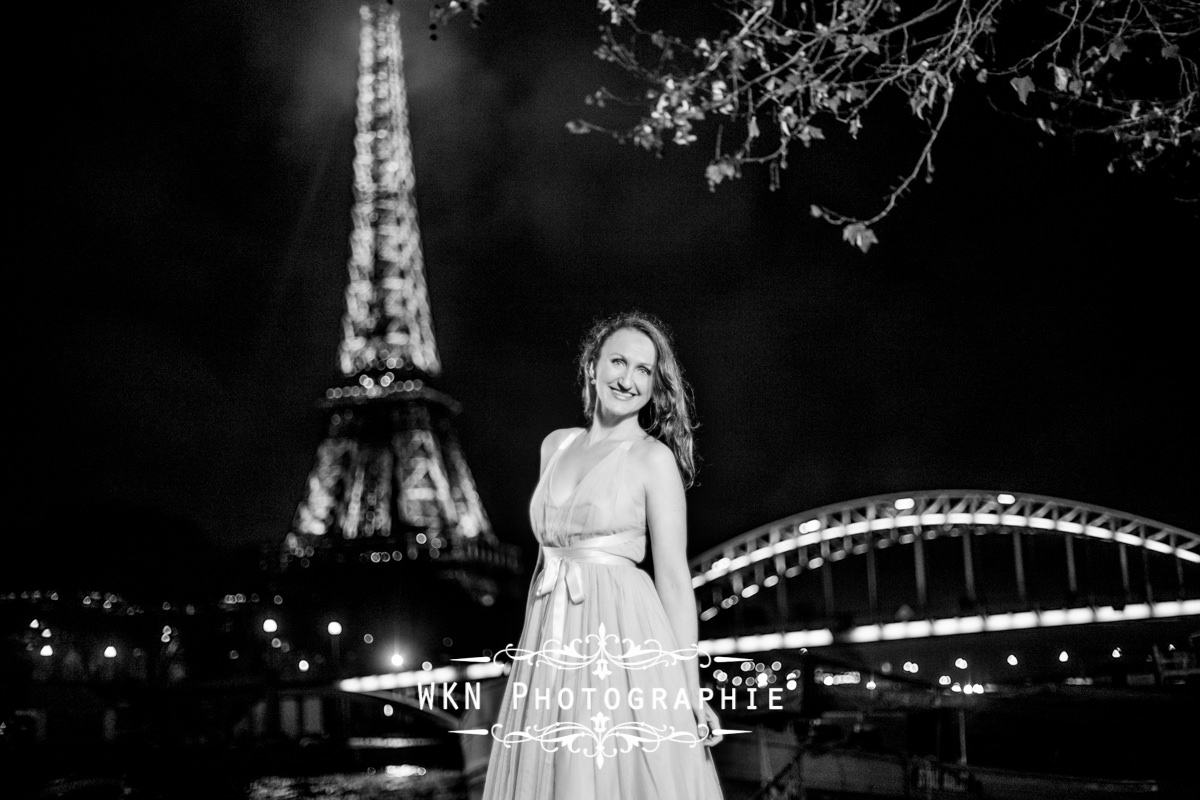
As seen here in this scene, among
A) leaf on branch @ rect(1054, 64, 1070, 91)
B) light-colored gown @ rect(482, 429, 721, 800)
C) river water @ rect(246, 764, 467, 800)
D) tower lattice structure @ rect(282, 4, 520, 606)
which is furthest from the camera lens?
tower lattice structure @ rect(282, 4, 520, 606)

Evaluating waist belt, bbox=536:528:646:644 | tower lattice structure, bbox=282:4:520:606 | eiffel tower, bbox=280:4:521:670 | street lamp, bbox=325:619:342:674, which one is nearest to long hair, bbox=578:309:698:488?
waist belt, bbox=536:528:646:644

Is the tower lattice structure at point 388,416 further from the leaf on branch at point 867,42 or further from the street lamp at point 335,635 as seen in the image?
the leaf on branch at point 867,42

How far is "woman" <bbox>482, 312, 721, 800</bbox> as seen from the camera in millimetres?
3299

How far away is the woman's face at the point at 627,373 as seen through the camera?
3.67 metres

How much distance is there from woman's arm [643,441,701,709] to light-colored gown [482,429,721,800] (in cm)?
4

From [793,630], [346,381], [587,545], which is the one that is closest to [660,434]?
[587,545]

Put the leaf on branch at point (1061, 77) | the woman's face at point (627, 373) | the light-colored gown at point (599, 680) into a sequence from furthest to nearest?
the leaf on branch at point (1061, 77)
the woman's face at point (627, 373)
the light-colored gown at point (599, 680)

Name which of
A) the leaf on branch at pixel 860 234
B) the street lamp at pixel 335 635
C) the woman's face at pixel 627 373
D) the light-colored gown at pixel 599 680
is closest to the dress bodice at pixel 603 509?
the light-colored gown at pixel 599 680

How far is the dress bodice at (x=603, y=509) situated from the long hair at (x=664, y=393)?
0.75 ft

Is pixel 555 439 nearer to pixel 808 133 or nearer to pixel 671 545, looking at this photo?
pixel 671 545

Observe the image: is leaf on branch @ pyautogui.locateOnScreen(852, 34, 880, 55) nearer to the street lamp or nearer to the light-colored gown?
the light-colored gown

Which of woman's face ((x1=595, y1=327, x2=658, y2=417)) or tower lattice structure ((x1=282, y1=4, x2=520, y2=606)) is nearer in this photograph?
woman's face ((x1=595, y1=327, x2=658, y2=417))

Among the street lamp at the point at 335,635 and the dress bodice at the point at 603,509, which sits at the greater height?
the dress bodice at the point at 603,509

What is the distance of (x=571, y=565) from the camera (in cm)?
349
